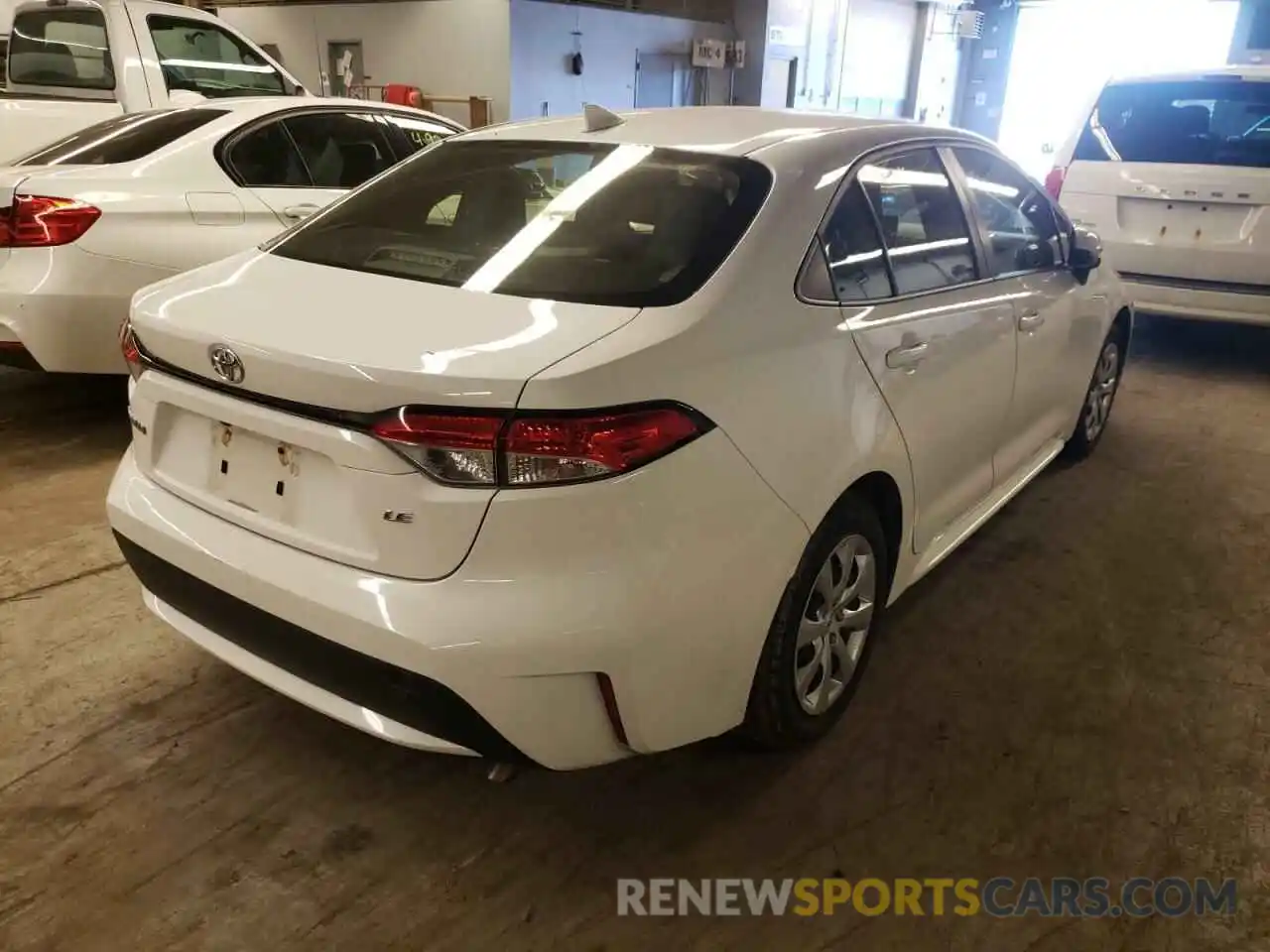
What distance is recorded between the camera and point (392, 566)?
1.57 meters

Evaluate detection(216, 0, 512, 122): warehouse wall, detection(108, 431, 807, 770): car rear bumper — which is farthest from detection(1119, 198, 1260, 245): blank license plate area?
detection(216, 0, 512, 122): warehouse wall

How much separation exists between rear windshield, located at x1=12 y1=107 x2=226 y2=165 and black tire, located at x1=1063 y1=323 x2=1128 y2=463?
388cm

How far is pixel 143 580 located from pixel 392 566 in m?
0.78

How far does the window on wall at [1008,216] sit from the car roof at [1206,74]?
119 inches

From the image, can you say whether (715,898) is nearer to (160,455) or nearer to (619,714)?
(619,714)

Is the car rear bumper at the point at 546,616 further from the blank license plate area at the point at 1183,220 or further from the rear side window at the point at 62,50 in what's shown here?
the rear side window at the point at 62,50

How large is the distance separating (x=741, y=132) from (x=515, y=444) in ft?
3.78

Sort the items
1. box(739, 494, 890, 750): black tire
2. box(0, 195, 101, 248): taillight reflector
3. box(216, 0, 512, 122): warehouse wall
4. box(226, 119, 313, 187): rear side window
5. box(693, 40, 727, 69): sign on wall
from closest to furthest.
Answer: box(739, 494, 890, 750): black tire < box(0, 195, 101, 248): taillight reflector < box(226, 119, 313, 187): rear side window < box(216, 0, 512, 122): warehouse wall < box(693, 40, 727, 69): sign on wall

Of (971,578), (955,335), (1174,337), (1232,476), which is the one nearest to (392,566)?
(955,335)

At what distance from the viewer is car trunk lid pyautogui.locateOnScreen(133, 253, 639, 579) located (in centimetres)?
150

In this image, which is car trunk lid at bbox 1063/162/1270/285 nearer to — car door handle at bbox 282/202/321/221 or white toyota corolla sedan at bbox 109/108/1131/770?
white toyota corolla sedan at bbox 109/108/1131/770

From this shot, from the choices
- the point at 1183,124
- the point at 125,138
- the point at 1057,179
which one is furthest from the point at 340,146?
the point at 1183,124

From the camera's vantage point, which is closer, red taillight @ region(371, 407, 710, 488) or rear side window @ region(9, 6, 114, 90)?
red taillight @ region(371, 407, 710, 488)

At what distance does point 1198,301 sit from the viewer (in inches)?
215
